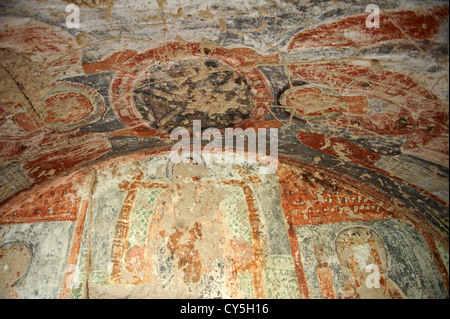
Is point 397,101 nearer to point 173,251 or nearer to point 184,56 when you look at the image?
point 184,56

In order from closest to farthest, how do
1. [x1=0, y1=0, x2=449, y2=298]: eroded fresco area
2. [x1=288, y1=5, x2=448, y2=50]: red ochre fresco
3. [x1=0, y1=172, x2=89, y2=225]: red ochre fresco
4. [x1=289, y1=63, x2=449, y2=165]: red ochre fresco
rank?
[x1=288, y1=5, x2=448, y2=50]: red ochre fresco → [x1=0, y1=0, x2=449, y2=298]: eroded fresco area → [x1=289, y1=63, x2=449, y2=165]: red ochre fresco → [x1=0, y1=172, x2=89, y2=225]: red ochre fresco

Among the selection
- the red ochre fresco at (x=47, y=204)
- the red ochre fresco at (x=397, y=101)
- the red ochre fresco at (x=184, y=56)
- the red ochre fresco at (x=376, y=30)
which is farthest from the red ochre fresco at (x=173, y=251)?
the red ochre fresco at (x=376, y=30)

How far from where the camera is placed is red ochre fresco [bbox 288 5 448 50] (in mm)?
1864

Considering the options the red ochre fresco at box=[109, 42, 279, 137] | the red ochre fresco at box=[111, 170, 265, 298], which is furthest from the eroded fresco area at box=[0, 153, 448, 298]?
the red ochre fresco at box=[109, 42, 279, 137]

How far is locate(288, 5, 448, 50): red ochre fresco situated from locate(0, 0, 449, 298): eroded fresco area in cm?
1

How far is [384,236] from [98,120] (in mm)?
3348

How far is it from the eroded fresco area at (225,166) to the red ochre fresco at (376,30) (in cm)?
1

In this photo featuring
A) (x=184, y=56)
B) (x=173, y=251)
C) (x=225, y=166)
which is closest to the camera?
(x=184, y=56)

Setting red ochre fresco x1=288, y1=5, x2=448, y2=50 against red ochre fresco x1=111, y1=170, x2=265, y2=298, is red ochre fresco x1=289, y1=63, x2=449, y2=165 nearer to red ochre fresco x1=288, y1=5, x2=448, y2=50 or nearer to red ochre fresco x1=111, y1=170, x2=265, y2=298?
red ochre fresco x1=288, y1=5, x2=448, y2=50

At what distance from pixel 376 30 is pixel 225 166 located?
7.45 ft

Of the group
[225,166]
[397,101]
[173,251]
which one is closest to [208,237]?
[173,251]

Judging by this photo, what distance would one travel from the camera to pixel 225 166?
3812mm

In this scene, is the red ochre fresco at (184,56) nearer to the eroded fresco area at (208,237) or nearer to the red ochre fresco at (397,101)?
the red ochre fresco at (397,101)

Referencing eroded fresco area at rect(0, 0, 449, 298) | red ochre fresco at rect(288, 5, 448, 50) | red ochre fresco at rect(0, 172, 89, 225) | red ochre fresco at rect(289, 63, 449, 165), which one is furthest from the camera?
red ochre fresco at rect(0, 172, 89, 225)
